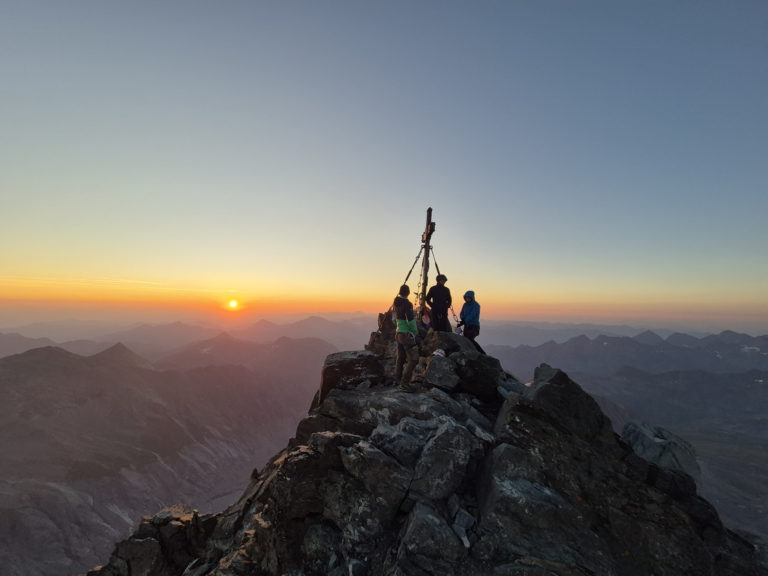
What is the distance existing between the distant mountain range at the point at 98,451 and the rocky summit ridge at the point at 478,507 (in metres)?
92.6

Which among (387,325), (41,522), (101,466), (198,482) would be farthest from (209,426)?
(387,325)

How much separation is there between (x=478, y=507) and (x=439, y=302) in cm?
1043

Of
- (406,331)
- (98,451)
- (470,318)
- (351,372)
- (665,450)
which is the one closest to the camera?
(665,450)

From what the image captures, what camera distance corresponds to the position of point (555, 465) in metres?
10.7

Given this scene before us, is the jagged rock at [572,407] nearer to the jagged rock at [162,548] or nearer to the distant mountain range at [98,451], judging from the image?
the jagged rock at [162,548]

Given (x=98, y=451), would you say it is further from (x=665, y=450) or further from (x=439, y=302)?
(x=665, y=450)

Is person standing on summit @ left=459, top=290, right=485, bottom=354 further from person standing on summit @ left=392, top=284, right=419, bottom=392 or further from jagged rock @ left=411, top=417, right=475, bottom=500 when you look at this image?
jagged rock @ left=411, top=417, right=475, bottom=500

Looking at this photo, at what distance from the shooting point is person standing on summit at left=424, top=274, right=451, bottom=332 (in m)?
18.7

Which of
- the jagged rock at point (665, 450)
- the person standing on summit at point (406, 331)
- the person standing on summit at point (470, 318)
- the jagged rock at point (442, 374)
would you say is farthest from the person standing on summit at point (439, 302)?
the jagged rock at point (665, 450)

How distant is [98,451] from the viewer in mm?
101062

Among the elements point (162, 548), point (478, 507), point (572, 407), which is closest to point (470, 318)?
point (572, 407)

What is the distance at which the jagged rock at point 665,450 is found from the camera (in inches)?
575

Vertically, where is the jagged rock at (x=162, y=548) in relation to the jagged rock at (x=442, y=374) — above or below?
below

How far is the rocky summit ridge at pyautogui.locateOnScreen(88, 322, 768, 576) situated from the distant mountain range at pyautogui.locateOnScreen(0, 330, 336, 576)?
92.6m
